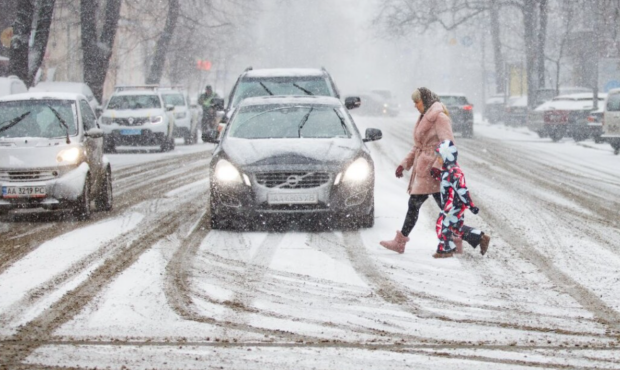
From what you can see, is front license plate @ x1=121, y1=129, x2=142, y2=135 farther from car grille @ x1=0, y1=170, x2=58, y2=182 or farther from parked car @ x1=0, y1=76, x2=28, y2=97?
car grille @ x1=0, y1=170, x2=58, y2=182

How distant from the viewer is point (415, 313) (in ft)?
24.2

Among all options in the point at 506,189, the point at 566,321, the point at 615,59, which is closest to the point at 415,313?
the point at 566,321

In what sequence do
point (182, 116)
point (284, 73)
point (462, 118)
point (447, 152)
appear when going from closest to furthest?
point (447, 152)
point (284, 73)
point (182, 116)
point (462, 118)

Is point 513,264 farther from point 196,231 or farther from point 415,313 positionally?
point 196,231

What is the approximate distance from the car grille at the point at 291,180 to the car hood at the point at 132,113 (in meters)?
17.5

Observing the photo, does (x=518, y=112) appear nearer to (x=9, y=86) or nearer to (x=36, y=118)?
(x=9, y=86)

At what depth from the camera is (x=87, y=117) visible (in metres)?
14.5

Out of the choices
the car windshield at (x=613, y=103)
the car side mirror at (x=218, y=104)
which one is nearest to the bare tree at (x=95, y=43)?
the car windshield at (x=613, y=103)

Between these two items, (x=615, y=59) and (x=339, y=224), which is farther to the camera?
(x=615, y=59)

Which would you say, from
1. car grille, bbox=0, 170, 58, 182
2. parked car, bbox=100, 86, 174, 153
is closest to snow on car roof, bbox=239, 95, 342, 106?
car grille, bbox=0, 170, 58, 182

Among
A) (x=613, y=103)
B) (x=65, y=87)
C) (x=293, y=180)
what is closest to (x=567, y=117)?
(x=613, y=103)

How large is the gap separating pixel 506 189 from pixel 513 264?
7.58 meters

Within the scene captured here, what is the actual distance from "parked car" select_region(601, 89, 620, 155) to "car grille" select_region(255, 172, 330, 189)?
16077 mm

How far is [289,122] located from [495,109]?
4187 centimetres
